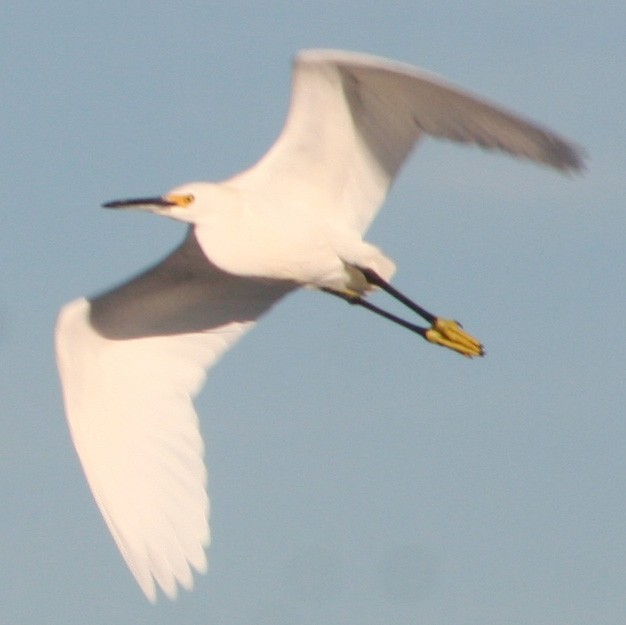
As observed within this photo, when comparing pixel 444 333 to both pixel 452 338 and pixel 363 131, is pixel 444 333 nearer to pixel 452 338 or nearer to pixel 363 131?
pixel 452 338

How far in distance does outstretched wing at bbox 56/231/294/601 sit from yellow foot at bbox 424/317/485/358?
1218mm

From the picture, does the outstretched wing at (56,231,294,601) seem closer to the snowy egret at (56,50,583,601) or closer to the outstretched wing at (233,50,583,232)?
the snowy egret at (56,50,583,601)

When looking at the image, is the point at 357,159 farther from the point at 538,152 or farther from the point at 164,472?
the point at 164,472

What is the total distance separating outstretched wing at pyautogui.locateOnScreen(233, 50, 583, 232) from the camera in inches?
508

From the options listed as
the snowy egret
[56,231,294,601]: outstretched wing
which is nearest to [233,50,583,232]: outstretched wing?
the snowy egret

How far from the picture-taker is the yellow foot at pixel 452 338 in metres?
15.4

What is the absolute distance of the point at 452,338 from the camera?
15375 mm

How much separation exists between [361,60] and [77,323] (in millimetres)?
3303

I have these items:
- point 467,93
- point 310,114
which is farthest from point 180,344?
point 467,93

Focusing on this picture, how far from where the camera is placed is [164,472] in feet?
48.8

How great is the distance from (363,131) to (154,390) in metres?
2.72

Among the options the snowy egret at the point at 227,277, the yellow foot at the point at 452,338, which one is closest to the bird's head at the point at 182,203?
the snowy egret at the point at 227,277

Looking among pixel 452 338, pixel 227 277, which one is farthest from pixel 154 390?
pixel 452 338

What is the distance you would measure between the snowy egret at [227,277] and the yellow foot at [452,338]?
11 mm
